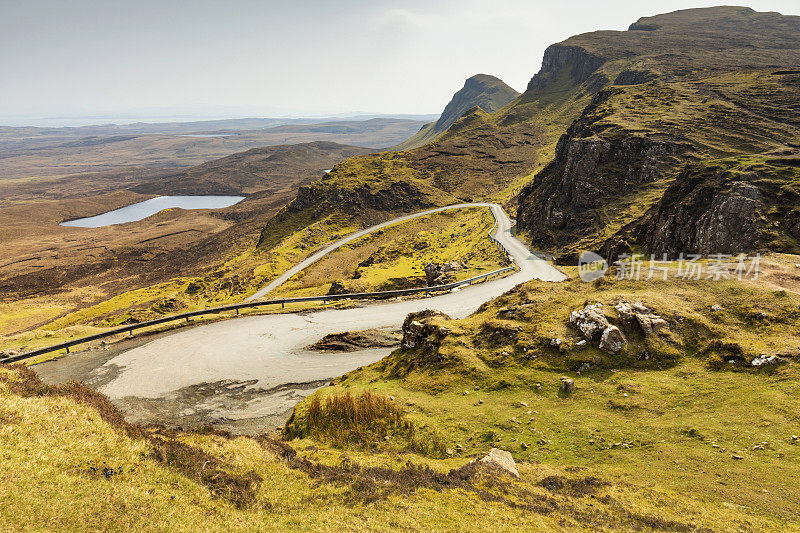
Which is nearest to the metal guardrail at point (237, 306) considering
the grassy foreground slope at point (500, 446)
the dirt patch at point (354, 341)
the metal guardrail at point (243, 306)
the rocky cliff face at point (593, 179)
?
the metal guardrail at point (243, 306)

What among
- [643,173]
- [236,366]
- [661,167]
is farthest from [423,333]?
[661,167]

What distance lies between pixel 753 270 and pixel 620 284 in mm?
7463

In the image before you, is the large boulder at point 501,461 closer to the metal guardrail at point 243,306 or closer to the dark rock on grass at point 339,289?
the metal guardrail at point 243,306

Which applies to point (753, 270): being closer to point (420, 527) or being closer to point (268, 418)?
point (420, 527)

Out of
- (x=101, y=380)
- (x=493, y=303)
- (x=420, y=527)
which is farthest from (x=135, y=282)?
(x=420, y=527)

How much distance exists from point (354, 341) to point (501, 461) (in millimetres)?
20910

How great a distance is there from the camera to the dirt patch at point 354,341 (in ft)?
109

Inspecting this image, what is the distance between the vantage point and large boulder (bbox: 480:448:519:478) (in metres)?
14.2

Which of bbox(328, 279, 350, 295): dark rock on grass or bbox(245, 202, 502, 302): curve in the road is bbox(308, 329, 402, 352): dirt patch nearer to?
bbox(328, 279, 350, 295): dark rock on grass

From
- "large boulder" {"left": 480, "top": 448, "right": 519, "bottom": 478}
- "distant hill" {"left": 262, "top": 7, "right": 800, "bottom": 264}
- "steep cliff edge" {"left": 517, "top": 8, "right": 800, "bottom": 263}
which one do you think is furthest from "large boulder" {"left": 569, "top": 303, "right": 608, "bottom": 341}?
"steep cliff edge" {"left": 517, "top": 8, "right": 800, "bottom": 263}

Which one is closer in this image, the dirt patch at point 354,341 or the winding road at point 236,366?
the winding road at point 236,366

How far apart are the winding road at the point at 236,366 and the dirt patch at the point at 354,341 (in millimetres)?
942

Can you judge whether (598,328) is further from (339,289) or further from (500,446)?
(339,289)

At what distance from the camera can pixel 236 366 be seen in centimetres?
3034
